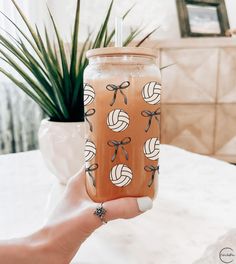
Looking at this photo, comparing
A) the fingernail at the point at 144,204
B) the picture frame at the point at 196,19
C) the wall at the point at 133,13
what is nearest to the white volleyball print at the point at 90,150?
the fingernail at the point at 144,204

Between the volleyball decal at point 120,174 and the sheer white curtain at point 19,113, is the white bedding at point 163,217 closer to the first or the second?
the volleyball decal at point 120,174

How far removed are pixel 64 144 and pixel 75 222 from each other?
353 mm

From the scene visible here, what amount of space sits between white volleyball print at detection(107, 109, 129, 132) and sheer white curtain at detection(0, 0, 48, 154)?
191 cm

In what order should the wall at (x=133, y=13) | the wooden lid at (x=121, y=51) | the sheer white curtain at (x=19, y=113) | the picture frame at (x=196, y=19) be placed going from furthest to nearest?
the wall at (x=133, y=13) < the picture frame at (x=196, y=19) < the sheer white curtain at (x=19, y=113) < the wooden lid at (x=121, y=51)

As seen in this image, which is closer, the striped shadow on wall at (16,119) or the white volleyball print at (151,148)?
the white volleyball print at (151,148)

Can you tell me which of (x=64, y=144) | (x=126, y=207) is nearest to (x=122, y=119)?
(x=126, y=207)

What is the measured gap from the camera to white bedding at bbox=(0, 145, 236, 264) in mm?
529

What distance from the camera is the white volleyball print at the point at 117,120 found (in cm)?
45

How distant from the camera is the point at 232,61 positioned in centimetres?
214

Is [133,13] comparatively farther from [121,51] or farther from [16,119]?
[121,51]

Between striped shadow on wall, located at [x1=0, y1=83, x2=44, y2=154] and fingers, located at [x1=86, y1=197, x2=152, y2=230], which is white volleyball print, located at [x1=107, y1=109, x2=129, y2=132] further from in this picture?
striped shadow on wall, located at [x1=0, y1=83, x2=44, y2=154]

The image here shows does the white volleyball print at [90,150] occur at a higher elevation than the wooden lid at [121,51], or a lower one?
lower

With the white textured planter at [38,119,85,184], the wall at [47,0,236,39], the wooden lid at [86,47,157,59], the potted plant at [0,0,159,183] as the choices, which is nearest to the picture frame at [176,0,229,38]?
the wall at [47,0,236,39]

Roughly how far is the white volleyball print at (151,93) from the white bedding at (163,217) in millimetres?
270
